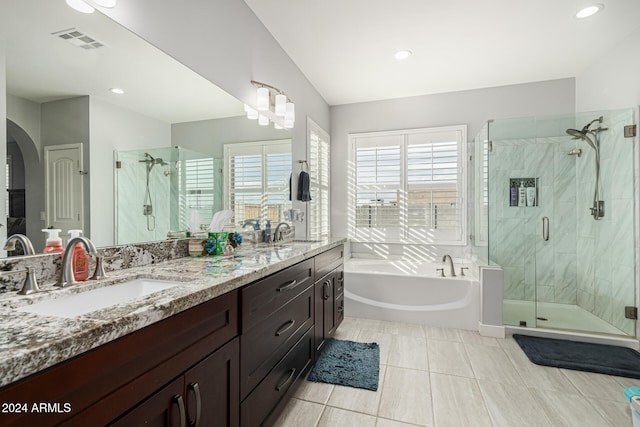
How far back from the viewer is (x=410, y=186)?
3871mm

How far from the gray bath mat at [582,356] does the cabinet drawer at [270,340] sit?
186 cm

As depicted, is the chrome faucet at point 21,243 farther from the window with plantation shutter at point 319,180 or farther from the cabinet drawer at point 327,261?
the window with plantation shutter at point 319,180

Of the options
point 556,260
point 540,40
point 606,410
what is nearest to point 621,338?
point 556,260

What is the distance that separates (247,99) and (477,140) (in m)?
2.71

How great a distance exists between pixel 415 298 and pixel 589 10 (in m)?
2.69

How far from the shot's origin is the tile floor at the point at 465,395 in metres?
1.65

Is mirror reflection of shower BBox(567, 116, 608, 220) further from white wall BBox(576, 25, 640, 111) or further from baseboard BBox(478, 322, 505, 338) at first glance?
baseboard BBox(478, 322, 505, 338)

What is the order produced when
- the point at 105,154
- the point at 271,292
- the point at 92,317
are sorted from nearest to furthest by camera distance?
the point at 92,317 → the point at 105,154 → the point at 271,292

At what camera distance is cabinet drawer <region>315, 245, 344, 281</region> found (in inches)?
81.8

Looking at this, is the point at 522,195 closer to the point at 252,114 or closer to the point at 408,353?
the point at 408,353

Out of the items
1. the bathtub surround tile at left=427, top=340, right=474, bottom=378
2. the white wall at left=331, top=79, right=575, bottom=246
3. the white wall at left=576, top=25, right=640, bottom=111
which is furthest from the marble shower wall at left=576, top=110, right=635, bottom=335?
the bathtub surround tile at left=427, top=340, right=474, bottom=378

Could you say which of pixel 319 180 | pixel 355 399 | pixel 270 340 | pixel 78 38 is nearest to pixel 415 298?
pixel 355 399

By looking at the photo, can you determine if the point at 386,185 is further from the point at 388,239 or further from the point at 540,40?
the point at 540,40

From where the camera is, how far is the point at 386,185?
13.0 feet
